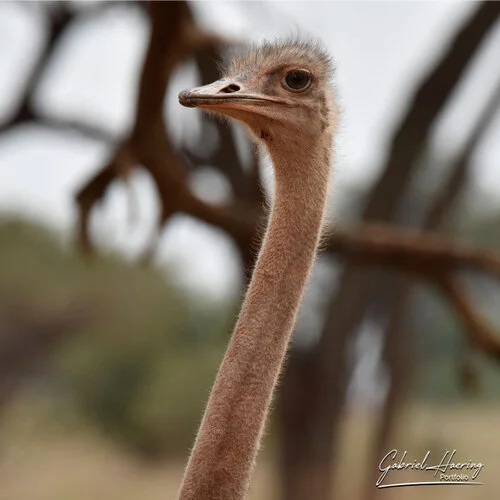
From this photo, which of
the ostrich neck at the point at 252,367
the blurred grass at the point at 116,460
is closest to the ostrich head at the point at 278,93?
the ostrich neck at the point at 252,367

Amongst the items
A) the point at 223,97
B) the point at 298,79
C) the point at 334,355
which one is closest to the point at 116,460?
the point at 334,355

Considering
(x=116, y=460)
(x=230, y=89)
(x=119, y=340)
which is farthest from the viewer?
(x=119, y=340)

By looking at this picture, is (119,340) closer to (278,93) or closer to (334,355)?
(334,355)

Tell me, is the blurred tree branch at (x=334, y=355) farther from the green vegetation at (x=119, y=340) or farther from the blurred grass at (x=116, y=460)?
the green vegetation at (x=119, y=340)

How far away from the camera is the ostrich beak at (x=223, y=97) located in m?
1.89

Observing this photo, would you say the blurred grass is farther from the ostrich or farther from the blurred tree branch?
the ostrich

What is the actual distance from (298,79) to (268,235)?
0.93 ft

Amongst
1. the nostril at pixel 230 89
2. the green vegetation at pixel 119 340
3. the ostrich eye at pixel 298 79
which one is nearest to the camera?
the nostril at pixel 230 89

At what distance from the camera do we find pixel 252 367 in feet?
6.15

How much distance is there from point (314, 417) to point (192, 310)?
7.60m

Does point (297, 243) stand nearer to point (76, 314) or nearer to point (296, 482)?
point (296, 482)

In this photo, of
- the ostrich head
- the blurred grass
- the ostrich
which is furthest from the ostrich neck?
the blurred grass

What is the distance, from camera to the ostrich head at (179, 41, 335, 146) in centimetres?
203

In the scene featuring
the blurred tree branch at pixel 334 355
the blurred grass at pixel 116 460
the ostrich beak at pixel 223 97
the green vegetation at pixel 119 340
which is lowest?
the ostrich beak at pixel 223 97
